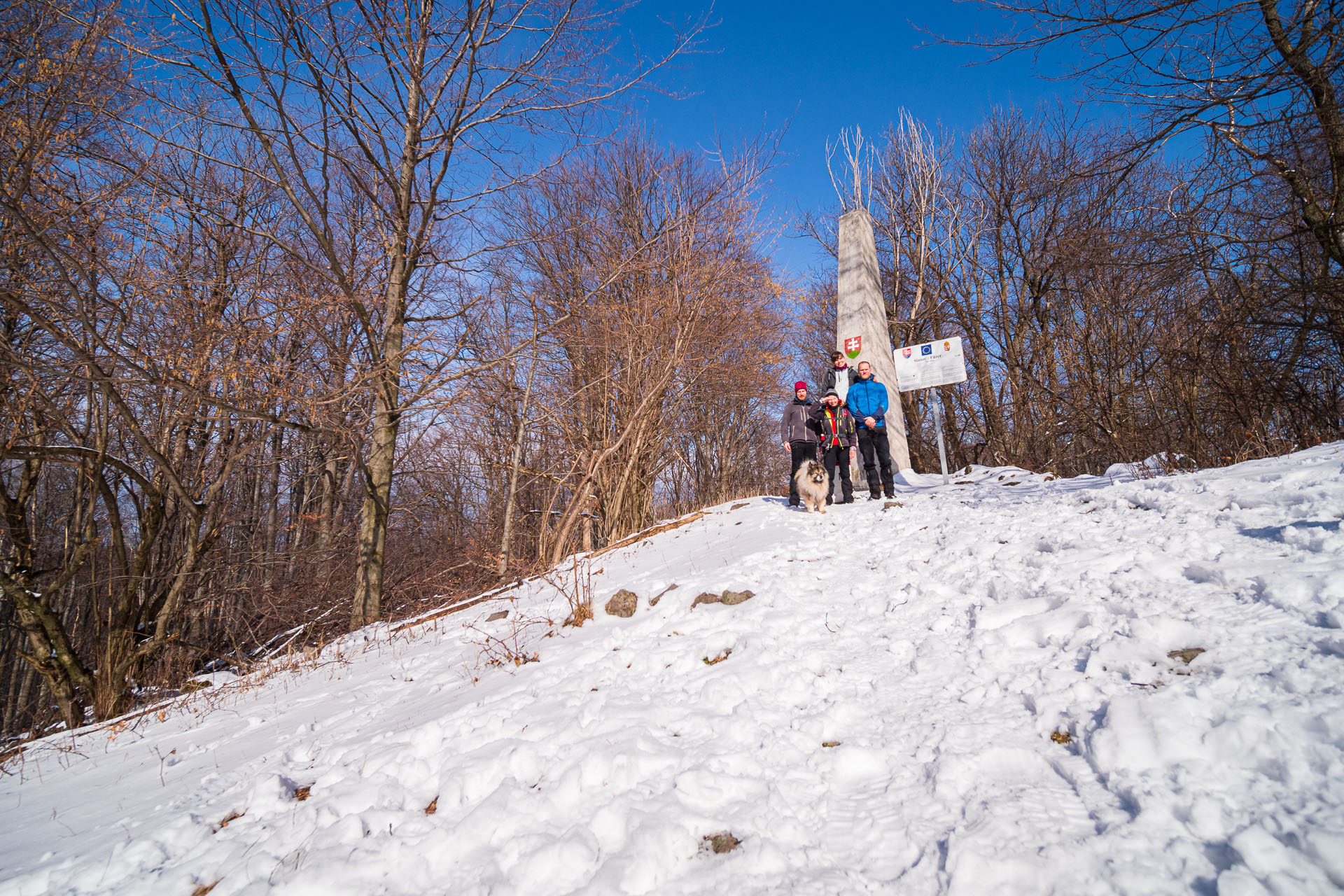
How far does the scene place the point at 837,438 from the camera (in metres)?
7.98

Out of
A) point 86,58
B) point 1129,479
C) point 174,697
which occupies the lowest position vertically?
point 174,697

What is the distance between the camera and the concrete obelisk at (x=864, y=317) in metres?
10.8

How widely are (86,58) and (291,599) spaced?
7.46 m

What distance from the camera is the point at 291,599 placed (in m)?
9.44

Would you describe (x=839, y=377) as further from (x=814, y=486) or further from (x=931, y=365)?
(x=814, y=486)

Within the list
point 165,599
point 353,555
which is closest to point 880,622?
point 165,599

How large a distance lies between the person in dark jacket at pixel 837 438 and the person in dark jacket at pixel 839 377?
109 centimetres

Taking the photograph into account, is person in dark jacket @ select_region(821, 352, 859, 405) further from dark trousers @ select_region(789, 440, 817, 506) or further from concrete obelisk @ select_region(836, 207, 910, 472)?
dark trousers @ select_region(789, 440, 817, 506)

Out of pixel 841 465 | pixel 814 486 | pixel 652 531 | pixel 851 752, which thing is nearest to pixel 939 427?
pixel 841 465

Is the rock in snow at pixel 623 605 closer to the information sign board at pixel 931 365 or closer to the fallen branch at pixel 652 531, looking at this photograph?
the fallen branch at pixel 652 531

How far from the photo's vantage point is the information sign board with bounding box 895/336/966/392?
9.63m

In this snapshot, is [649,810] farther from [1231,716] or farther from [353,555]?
[353,555]

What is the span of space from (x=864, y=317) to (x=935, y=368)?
68.3 inches

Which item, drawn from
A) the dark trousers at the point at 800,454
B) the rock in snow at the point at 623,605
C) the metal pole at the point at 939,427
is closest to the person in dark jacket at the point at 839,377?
the dark trousers at the point at 800,454
